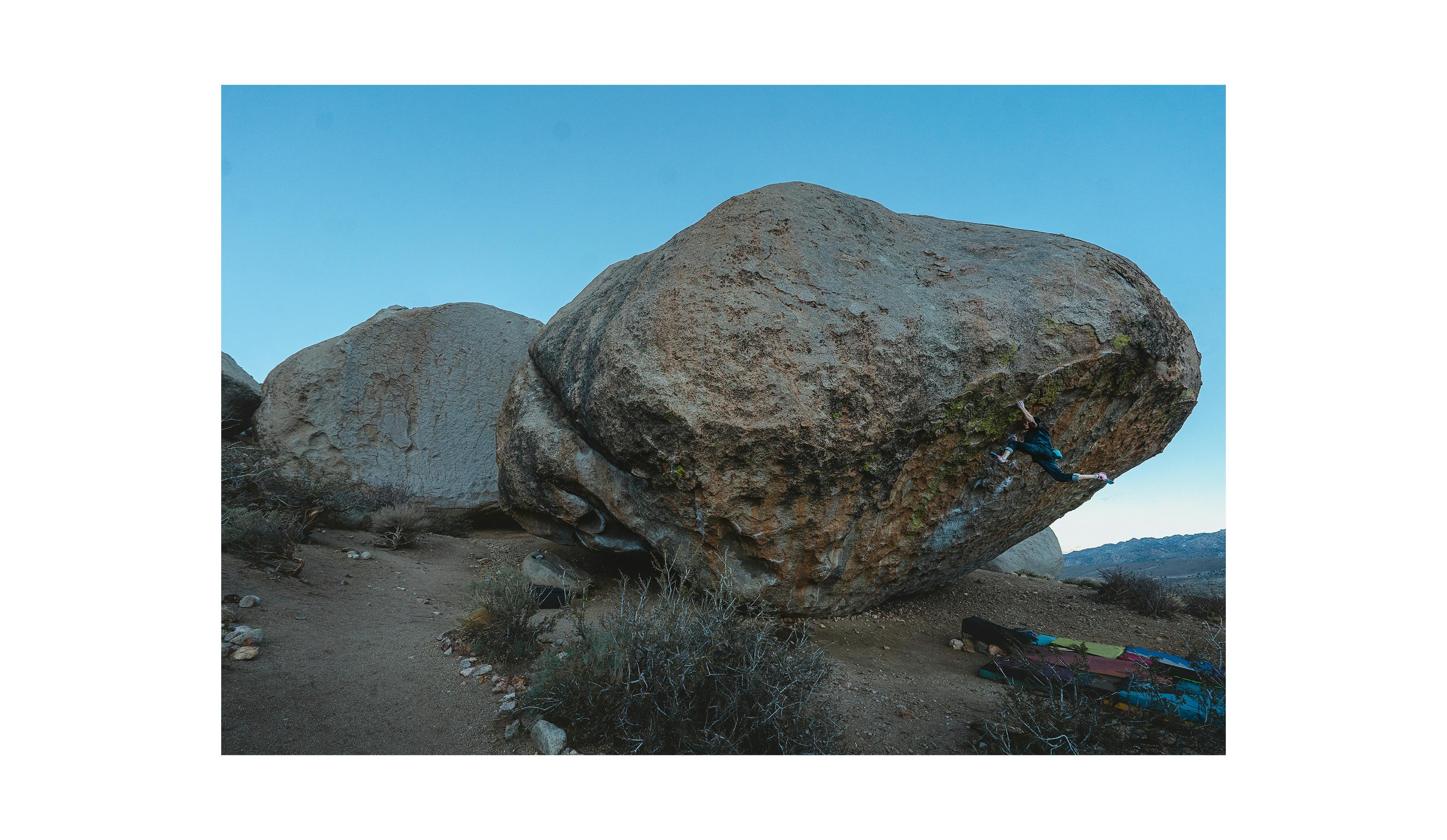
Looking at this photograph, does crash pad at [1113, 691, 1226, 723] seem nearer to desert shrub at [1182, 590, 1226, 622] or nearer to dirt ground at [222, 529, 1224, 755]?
dirt ground at [222, 529, 1224, 755]

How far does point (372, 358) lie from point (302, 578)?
4820 mm

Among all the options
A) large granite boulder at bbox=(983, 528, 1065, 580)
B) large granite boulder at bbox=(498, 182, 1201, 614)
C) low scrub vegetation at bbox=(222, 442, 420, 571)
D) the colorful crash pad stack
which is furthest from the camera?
large granite boulder at bbox=(983, 528, 1065, 580)

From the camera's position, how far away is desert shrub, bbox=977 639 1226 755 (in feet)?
10.7

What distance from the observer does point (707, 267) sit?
4539 millimetres

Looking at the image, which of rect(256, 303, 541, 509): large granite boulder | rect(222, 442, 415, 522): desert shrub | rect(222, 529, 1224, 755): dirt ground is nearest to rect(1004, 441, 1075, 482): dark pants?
rect(222, 529, 1224, 755): dirt ground

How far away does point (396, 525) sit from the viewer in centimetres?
787

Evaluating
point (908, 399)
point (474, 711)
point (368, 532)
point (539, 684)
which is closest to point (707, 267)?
point (908, 399)

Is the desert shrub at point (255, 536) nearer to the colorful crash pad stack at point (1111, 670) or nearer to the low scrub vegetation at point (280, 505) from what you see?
the low scrub vegetation at point (280, 505)

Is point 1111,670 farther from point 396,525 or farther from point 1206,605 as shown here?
point 396,525

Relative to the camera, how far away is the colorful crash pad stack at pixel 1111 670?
3.67 meters

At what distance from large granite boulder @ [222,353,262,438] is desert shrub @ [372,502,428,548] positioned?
3003 mm

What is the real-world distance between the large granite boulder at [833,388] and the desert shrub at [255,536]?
7.96ft

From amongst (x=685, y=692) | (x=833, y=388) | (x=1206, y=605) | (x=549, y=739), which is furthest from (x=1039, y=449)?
(x=1206, y=605)

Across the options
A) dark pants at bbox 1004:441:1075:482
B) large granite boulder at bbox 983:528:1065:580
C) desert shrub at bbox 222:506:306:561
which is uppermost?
dark pants at bbox 1004:441:1075:482
